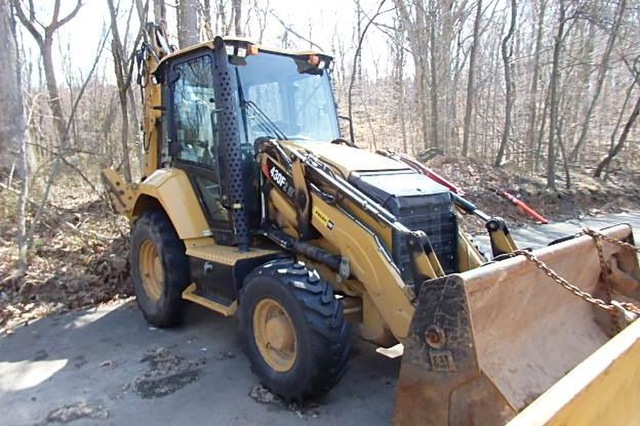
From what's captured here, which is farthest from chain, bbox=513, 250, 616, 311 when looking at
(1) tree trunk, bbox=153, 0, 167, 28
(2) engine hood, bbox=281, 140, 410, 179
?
(1) tree trunk, bbox=153, 0, 167, 28

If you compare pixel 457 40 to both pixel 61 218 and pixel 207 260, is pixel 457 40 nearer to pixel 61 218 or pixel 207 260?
pixel 61 218

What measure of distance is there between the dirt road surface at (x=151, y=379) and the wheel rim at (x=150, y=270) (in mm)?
323

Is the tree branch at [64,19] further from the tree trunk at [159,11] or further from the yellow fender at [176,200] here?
the yellow fender at [176,200]

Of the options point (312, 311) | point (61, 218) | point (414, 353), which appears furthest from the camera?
point (61, 218)

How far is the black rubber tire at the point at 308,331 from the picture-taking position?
325cm

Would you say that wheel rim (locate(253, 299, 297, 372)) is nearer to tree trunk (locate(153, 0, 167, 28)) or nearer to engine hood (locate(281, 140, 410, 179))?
engine hood (locate(281, 140, 410, 179))

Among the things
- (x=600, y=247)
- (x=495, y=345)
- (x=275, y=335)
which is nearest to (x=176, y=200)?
(x=275, y=335)

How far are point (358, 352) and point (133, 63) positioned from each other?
4526 millimetres

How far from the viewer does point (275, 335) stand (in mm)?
3598

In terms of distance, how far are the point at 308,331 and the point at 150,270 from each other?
2.75 meters

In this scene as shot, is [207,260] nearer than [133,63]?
Yes

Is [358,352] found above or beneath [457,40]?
beneath

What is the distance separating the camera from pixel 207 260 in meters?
4.45

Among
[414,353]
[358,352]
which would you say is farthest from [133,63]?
[414,353]
